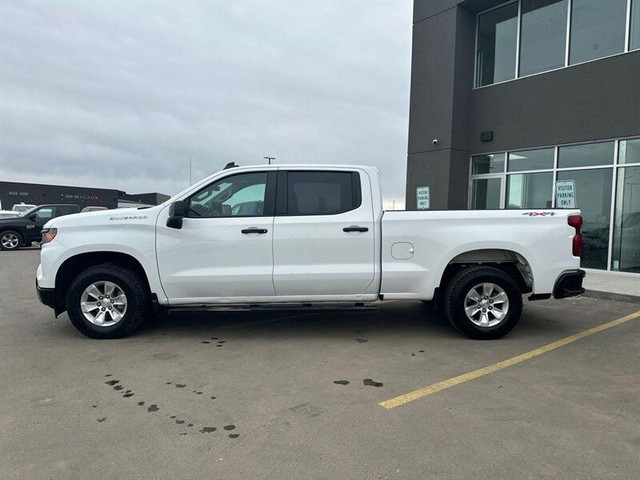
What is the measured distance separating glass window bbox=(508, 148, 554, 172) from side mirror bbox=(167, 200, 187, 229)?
9.49 m

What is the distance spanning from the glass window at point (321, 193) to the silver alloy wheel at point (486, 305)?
174 cm

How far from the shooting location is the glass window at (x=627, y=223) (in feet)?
33.1

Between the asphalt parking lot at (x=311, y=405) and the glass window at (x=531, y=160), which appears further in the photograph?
the glass window at (x=531, y=160)

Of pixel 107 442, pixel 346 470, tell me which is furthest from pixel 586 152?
pixel 107 442

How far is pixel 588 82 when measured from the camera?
1065 centimetres

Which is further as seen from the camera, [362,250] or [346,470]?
[362,250]

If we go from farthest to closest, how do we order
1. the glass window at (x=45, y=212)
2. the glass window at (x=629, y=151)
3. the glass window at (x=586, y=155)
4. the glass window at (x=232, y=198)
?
the glass window at (x=45, y=212) < the glass window at (x=586, y=155) < the glass window at (x=629, y=151) < the glass window at (x=232, y=198)

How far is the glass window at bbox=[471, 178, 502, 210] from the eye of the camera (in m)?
→ 12.6

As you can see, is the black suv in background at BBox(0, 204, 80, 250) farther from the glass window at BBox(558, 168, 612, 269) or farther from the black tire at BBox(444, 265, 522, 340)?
the glass window at BBox(558, 168, 612, 269)

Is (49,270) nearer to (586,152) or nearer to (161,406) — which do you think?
(161,406)

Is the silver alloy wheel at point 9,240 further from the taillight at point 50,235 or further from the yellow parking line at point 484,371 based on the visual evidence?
the yellow parking line at point 484,371

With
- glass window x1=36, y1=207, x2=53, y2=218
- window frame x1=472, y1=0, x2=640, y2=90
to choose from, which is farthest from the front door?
glass window x1=36, y1=207, x2=53, y2=218

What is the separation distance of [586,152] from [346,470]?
34.6 ft

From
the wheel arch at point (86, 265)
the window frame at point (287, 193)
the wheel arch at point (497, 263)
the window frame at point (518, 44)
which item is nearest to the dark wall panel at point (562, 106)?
the window frame at point (518, 44)
